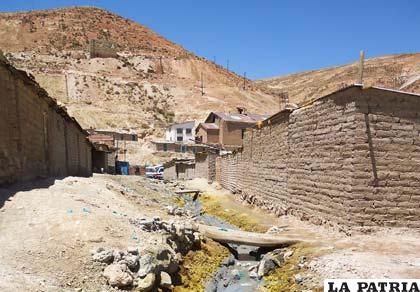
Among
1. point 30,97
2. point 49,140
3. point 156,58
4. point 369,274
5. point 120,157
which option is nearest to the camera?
point 369,274

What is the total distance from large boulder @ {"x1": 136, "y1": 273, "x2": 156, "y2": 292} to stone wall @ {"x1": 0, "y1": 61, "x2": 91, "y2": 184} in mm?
4539

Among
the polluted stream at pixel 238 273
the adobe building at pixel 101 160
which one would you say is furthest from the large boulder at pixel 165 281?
the adobe building at pixel 101 160

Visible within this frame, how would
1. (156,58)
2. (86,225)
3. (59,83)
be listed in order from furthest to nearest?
(156,58)
(59,83)
(86,225)

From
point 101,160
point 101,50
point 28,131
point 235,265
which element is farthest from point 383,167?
point 101,50

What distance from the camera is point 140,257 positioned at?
6449 mm

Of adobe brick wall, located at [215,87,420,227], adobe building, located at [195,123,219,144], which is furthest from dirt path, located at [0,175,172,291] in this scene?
adobe building, located at [195,123,219,144]

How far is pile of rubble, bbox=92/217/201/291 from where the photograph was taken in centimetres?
582

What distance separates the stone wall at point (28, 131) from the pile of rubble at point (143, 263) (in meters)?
3.44

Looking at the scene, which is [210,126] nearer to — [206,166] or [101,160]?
[101,160]

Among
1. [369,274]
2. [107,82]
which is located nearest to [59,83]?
[107,82]

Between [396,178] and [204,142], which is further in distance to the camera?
[204,142]

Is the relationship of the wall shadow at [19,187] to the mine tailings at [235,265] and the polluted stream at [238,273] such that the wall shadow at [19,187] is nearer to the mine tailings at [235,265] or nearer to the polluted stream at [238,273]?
the mine tailings at [235,265]

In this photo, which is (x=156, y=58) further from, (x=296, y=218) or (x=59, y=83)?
(x=296, y=218)

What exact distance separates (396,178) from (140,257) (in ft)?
19.4
